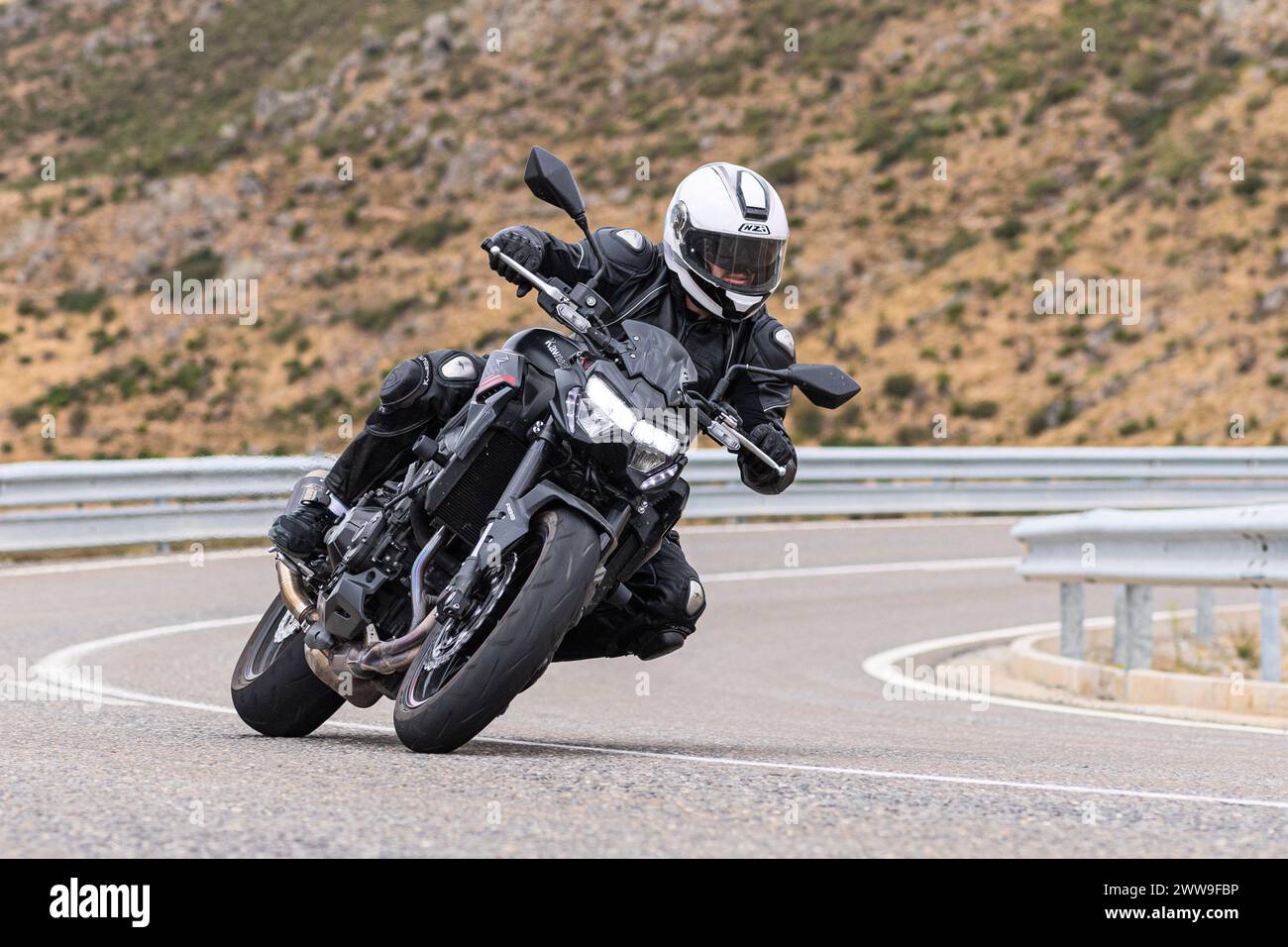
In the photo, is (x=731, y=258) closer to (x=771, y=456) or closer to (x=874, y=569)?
(x=771, y=456)

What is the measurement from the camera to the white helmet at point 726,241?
6062 millimetres

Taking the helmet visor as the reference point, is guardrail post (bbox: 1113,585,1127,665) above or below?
below

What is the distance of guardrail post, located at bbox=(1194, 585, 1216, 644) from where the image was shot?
10703 mm

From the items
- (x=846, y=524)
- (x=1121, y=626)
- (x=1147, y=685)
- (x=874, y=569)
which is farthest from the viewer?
(x=846, y=524)

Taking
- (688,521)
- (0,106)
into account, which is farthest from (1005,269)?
(0,106)

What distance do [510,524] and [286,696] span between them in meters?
1.41

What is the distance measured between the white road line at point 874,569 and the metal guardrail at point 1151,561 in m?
4.94

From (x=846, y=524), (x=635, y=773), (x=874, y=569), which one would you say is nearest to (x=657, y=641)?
(x=635, y=773)

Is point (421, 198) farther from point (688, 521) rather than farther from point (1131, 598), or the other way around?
point (1131, 598)

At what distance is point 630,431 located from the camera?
18.4 feet

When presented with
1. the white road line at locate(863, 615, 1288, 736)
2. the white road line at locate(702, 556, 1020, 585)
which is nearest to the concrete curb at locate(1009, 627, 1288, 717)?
the white road line at locate(863, 615, 1288, 736)

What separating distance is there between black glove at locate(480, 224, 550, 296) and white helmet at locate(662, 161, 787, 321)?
17.7 inches

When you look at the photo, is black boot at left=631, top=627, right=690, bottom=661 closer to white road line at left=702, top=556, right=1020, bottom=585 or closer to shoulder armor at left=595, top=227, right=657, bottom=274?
shoulder armor at left=595, top=227, right=657, bottom=274

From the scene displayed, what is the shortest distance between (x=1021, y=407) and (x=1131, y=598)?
29.8 meters
